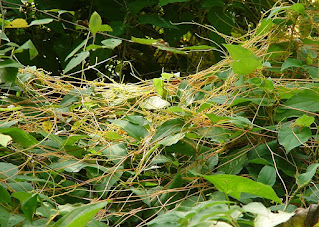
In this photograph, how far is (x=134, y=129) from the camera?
101 centimetres

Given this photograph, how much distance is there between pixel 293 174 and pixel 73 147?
47 cm

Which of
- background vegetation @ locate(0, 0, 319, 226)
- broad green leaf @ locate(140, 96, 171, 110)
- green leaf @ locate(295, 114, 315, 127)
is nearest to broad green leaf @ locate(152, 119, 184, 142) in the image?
background vegetation @ locate(0, 0, 319, 226)

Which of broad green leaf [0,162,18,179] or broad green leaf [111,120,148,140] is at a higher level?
broad green leaf [111,120,148,140]

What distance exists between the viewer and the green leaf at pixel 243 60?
0.96m

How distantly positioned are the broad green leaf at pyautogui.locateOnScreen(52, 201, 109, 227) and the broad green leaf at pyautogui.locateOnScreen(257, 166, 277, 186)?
329mm

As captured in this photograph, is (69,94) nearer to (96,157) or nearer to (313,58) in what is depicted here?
(96,157)

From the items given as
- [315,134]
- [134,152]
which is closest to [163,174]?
[134,152]

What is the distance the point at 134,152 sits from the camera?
975 millimetres

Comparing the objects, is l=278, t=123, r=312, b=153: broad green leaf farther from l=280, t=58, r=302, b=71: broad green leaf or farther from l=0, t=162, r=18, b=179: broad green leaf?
l=0, t=162, r=18, b=179: broad green leaf

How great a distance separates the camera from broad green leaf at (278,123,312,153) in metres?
0.88

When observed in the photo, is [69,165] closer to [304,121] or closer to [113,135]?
[113,135]

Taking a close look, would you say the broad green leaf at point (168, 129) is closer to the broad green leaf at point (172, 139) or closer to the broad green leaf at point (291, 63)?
the broad green leaf at point (172, 139)

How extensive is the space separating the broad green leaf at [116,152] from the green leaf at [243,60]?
0.30 m

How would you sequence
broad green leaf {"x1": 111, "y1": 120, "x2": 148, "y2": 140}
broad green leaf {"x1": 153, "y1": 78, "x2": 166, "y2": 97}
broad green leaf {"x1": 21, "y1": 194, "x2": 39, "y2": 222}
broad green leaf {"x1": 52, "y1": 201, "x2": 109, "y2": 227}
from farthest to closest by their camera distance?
broad green leaf {"x1": 153, "y1": 78, "x2": 166, "y2": 97}
broad green leaf {"x1": 111, "y1": 120, "x2": 148, "y2": 140}
broad green leaf {"x1": 21, "y1": 194, "x2": 39, "y2": 222}
broad green leaf {"x1": 52, "y1": 201, "x2": 109, "y2": 227}
